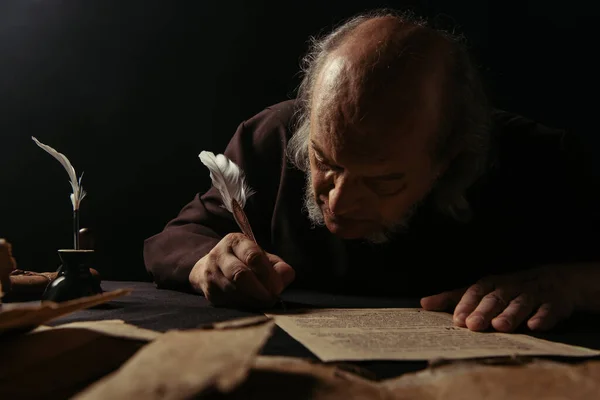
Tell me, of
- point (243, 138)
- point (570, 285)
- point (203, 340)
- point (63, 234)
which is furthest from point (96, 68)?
point (203, 340)

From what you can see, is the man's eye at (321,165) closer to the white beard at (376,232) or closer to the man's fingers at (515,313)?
the white beard at (376,232)

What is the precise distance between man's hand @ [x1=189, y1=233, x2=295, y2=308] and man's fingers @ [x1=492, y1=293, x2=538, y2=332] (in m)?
0.47

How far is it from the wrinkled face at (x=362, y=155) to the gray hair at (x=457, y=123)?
94 mm

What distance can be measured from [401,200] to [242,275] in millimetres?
418

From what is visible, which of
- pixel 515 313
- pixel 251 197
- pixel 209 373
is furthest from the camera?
pixel 251 197

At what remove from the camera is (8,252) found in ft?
3.07

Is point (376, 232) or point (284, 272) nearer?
point (284, 272)

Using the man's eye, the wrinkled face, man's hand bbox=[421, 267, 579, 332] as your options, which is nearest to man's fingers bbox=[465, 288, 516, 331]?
man's hand bbox=[421, 267, 579, 332]

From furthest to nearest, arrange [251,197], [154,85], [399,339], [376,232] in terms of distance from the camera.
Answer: [154,85] → [251,197] → [376,232] → [399,339]

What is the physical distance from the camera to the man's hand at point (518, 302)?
1.14 m

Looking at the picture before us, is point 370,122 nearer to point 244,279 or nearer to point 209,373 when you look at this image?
point 244,279

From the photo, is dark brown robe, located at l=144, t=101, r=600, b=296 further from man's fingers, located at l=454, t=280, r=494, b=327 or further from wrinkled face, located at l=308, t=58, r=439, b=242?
man's fingers, located at l=454, t=280, r=494, b=327

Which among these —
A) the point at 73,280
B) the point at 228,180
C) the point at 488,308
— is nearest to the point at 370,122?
the point at 488,308

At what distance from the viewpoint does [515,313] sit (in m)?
1.15
